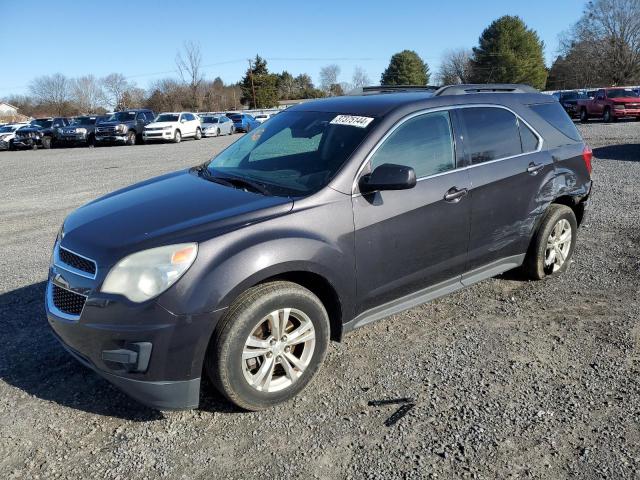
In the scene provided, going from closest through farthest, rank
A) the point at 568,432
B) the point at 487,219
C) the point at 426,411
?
1. the point at 568,432
2. the point at 426,411
3. the point at 487,219

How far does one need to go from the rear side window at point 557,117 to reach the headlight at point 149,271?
3.52m

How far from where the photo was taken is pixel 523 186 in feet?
14.3

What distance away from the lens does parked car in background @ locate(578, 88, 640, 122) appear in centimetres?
2717

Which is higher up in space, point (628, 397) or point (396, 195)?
point (396, 195)

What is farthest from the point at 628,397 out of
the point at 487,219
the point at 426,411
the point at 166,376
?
the point at 166,376

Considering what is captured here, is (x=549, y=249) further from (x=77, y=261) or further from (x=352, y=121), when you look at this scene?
(x=77, y=261)

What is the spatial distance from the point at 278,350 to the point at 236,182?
1.26m

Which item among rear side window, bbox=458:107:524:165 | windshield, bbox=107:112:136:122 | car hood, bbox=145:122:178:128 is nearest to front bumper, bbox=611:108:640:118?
car hood, bbox=145:122:178:128

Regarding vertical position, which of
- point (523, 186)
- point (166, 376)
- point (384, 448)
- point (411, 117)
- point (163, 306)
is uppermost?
point (411, 117)

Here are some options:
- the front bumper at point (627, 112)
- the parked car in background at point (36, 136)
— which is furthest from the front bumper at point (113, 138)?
the front bumper at point (627, 112)

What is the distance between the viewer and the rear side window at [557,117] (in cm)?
479

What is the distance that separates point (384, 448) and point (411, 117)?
2.24 meters

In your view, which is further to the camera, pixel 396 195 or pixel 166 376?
pixel 396 195

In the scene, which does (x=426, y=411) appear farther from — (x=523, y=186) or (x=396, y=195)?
(x=523, y=186)
